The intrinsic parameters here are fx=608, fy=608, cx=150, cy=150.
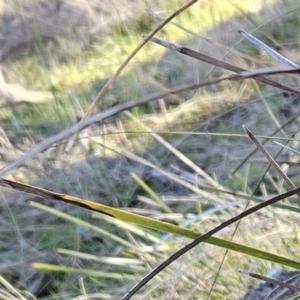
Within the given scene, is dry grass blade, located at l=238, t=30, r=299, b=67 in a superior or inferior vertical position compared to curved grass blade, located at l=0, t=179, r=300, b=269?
superior

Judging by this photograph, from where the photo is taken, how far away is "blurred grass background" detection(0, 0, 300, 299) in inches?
42.1

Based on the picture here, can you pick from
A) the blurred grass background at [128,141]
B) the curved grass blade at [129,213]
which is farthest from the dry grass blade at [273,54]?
the blurred grass background at [128,141]

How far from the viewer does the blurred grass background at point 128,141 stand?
1.07m

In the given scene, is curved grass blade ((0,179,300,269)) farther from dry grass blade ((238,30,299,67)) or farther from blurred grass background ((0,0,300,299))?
blurred grass background ((0,0,300,299))

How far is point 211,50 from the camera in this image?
2.01m

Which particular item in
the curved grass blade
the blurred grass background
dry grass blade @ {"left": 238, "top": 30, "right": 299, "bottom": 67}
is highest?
dry grass blade @ {"left": 238, "top": 30, "right": 299, "bottom": 67}

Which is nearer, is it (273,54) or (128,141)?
(273,54)

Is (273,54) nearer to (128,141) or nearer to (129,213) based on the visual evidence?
(129,213)

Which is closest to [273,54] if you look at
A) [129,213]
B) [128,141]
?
[129,213]

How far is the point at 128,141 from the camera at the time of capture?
5.83 feet

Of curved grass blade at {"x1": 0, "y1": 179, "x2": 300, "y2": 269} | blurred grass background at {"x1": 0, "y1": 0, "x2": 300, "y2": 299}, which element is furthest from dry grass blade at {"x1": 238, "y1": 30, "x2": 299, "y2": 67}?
blurred grass background at {"x1": 0, "y1": 0, "x2": 300, "y2": 299}

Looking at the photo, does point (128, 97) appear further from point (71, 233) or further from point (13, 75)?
point (71, 233)

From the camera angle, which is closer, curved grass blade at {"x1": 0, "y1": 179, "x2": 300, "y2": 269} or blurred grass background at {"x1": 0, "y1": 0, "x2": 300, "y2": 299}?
curved grass blade at {"x1": 0, "y1": 179, "x2": 300, "y2": 269}

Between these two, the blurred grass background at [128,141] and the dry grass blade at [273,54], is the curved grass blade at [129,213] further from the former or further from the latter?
the blurred grass background at [128,141]
